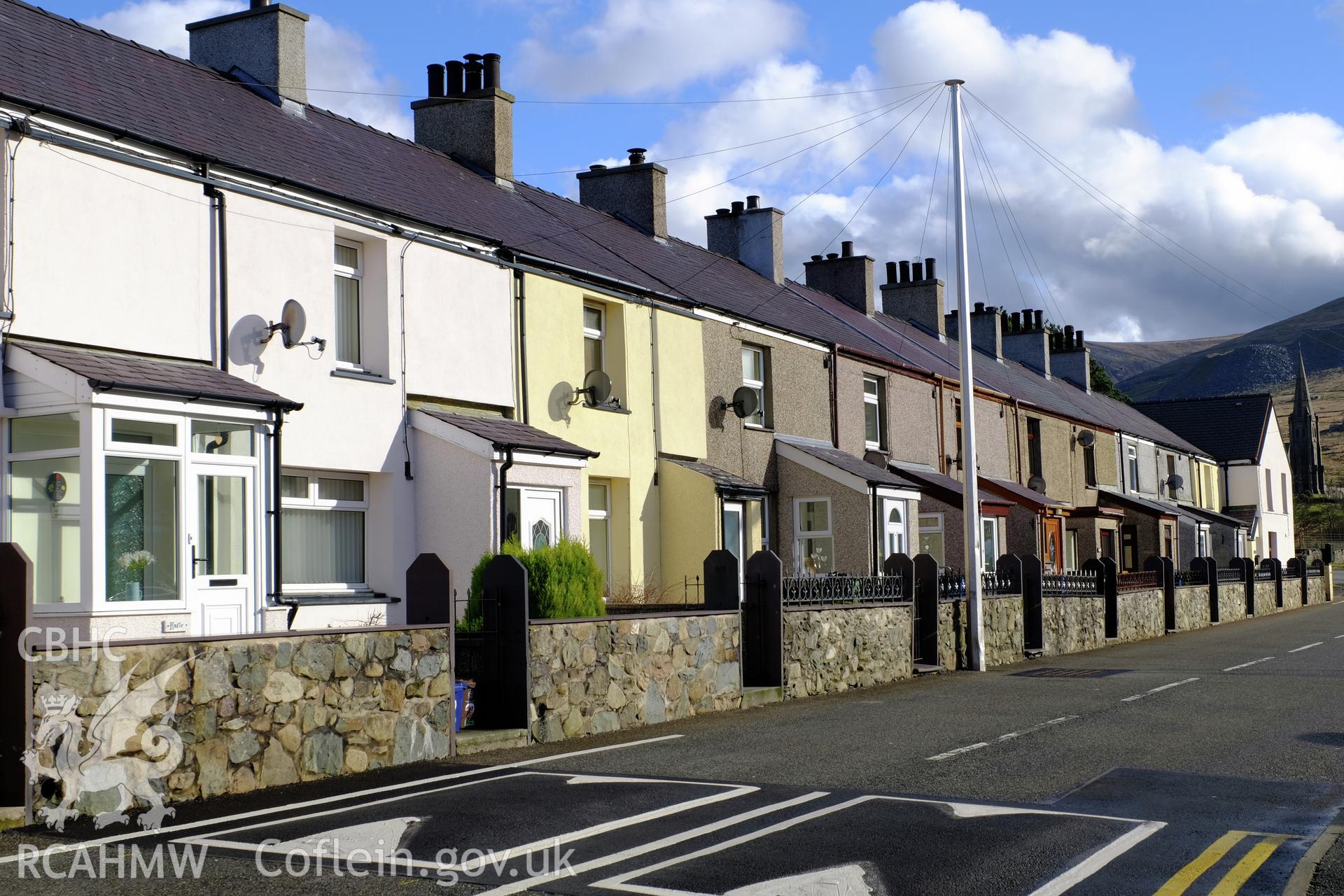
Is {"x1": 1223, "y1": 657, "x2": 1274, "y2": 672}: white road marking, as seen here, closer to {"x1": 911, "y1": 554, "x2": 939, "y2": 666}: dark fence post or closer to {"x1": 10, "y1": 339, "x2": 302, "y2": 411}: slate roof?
{"x1": 911, "y1": 554, "x2": 939, "y2": 666}: dark fence post

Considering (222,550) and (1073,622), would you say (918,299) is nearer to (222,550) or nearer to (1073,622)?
(1073,622)

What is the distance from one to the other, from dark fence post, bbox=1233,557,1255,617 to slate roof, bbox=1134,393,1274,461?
876 inches

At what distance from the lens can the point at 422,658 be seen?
37.1 feet

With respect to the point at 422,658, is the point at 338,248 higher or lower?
higher

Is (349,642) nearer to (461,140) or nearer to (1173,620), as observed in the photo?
(461,140)

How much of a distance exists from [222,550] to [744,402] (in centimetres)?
1151

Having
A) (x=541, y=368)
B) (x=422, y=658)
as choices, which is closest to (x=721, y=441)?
(x=541, y=368)

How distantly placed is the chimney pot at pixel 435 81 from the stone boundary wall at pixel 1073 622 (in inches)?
552

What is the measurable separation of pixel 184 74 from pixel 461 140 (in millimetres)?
6542

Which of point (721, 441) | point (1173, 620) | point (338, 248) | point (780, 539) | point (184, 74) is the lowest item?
point (1173, 620)

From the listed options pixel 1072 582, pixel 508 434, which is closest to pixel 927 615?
pixel 508 434

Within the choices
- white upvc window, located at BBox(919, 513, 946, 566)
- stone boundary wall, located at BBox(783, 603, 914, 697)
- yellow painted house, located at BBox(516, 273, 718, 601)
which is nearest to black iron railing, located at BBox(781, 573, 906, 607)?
stone boundary wall, located at BBox(783, 603, 914, 697)

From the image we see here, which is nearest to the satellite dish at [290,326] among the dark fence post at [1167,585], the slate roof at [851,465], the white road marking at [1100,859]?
the white road marking at [1100,859]

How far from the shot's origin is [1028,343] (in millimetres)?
50688
